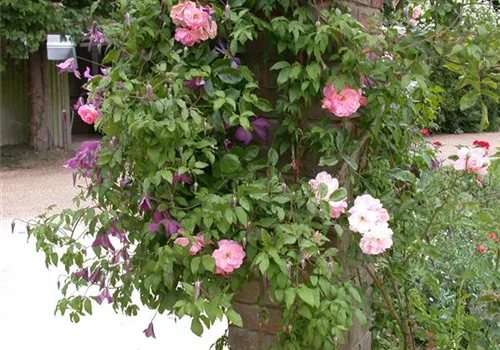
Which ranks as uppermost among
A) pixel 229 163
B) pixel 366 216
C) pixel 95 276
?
pixel 229 163

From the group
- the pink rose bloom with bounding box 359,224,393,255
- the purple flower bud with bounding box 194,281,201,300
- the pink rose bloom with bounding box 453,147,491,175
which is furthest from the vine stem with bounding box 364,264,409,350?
the purple flower bud with bounding box 194,281,201,300

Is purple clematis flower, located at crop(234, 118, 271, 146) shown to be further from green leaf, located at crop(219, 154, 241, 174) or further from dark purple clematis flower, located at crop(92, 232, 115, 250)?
dark purple clematis flower, located at crop(92, 232, 115, 250)

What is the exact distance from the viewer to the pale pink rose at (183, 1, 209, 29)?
1.96 metres

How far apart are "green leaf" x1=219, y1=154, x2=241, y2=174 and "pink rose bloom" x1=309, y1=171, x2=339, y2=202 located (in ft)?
0.75

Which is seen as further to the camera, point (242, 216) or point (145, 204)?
point (145, 204)

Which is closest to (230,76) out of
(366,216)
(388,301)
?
(366,216)

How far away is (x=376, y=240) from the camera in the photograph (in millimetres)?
2025

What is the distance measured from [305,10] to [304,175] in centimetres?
52

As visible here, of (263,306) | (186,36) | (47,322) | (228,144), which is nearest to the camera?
(186,36)

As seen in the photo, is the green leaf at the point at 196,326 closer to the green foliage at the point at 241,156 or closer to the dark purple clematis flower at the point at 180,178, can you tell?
the green foliage at the point at 241,156

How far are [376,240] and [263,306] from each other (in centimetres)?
52

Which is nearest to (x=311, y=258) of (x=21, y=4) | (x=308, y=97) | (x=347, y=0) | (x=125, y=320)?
(x=308, y=97)

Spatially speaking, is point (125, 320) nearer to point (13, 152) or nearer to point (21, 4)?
point (21, 4)

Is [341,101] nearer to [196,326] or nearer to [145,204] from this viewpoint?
[145,204]
